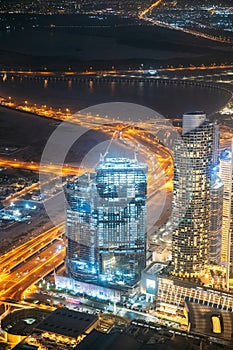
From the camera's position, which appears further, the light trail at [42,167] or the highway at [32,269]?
the light trail at [42,167]

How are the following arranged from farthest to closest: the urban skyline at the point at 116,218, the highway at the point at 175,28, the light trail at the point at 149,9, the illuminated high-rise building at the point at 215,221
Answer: the light trail at the point at 149,9 → the highway at the point at 175,28 → the illuminated high-rise building at the point at 215,221 → the urban skyline at the point at 116,218

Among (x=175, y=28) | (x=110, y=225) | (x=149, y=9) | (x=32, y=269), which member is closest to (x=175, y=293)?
(x=110, y=225)

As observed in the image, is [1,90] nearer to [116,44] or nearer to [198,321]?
[116,44]

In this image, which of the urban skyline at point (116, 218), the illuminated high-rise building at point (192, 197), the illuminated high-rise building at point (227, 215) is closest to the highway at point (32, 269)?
the urban skyline at point (116, 218)

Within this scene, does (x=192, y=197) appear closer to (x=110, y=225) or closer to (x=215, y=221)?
(x=215, y=221)

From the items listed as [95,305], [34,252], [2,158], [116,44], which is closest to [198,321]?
[95,305]

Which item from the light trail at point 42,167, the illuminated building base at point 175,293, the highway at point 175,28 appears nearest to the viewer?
the illuminated building base at point 175,293

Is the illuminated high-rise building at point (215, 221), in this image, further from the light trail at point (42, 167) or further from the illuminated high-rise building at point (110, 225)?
the light trail at point (42, 167)
